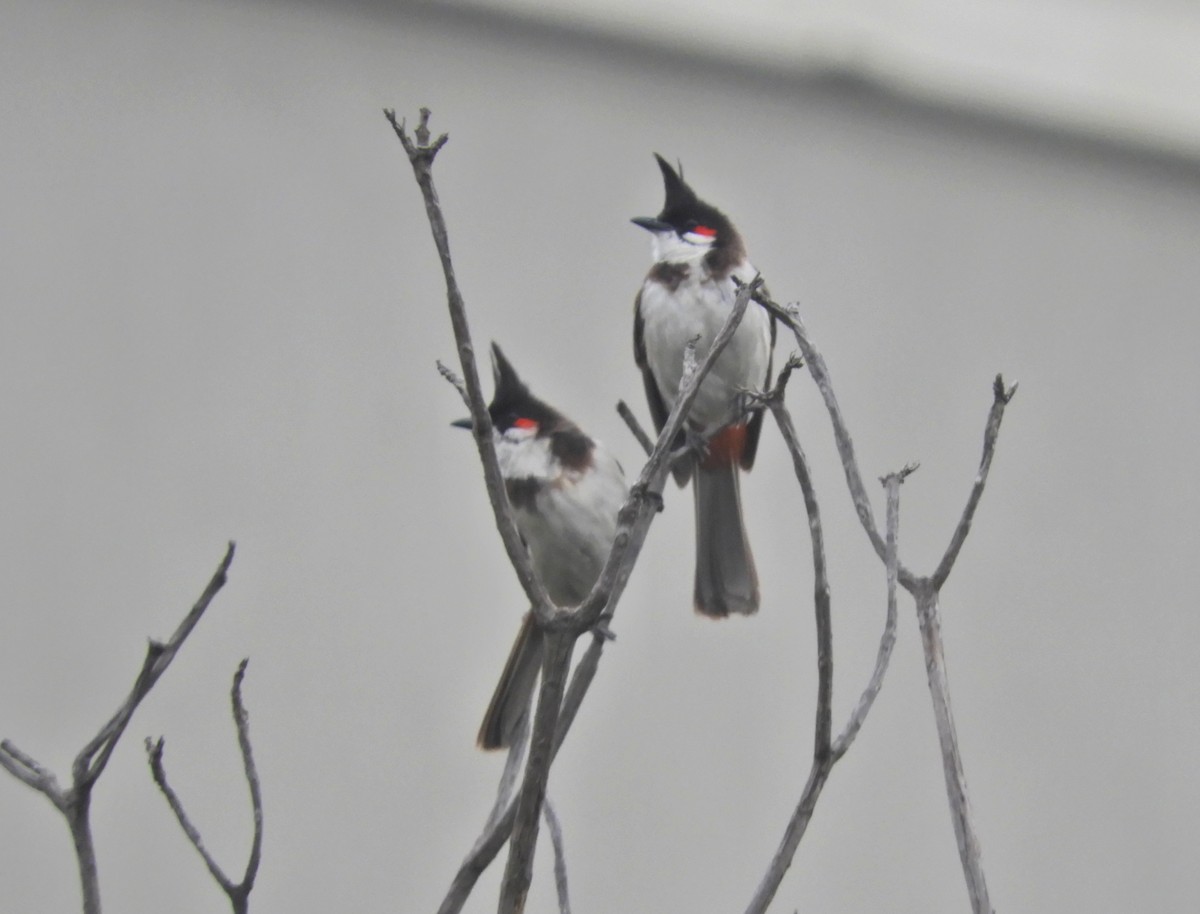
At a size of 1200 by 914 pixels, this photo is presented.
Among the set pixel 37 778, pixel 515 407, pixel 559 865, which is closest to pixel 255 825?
pixel 37 778

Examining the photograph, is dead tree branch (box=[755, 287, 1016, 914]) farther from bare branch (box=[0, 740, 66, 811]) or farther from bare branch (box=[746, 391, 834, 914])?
bare branch (box=[0, 740, 66, 811])

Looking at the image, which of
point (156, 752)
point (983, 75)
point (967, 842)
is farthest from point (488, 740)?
point (983, 75)

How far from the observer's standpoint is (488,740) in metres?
1.85

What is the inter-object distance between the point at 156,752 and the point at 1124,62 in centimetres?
366

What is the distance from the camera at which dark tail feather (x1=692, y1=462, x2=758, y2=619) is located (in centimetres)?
233

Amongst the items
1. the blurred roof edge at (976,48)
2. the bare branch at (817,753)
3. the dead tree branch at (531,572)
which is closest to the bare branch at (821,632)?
the bare branch at (817,753)

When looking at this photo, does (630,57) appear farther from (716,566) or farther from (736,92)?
(716,566)

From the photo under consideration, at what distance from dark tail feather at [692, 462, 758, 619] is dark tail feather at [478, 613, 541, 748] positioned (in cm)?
44

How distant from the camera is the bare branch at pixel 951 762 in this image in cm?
93

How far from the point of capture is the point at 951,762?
3.17 ft

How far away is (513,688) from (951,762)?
100cm

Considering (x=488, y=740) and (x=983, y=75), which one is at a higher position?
(x=983, y=75)

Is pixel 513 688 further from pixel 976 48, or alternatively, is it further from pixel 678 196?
pixel 976 48

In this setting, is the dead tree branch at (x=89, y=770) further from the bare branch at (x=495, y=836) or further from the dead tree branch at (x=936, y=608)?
the dead tree branch at (x=936, y=608)
